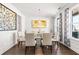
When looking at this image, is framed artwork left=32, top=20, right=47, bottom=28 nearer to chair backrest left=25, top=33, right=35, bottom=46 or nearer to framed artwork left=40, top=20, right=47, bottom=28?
framed artwork left=40, top=20, right=47, bottom=28

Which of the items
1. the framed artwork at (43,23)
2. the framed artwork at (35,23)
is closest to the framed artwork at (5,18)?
the framed artwork at (35,23)

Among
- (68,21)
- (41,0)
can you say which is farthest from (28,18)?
(41,0)

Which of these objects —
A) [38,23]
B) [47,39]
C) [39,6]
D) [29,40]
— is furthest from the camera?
[38,23]

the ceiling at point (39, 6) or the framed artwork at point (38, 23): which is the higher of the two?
the ceiling at point (39, 6)

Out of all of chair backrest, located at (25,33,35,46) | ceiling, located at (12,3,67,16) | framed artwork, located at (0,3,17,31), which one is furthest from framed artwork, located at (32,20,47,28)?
chair backrest, located at (25,33,35,46)

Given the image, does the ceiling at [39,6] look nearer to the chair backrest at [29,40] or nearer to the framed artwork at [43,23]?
the chair backrest at [29,40]

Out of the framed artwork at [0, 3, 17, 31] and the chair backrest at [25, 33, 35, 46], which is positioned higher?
the framed artwork at [0, 3, 17, 31]

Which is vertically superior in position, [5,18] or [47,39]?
[5,18]

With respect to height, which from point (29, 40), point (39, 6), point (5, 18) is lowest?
point (29, 40)

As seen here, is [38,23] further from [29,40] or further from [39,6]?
[29,40]

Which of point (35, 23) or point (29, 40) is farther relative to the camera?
point (35, 23)

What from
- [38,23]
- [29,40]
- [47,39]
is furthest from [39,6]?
[38,23]

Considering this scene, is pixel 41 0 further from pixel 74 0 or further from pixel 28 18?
pixel 28 18
